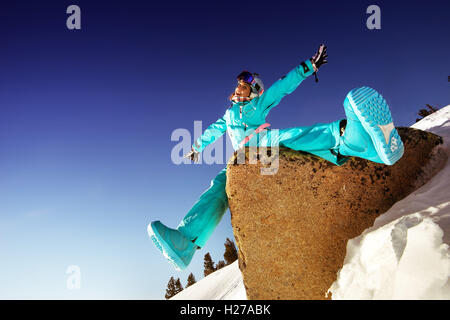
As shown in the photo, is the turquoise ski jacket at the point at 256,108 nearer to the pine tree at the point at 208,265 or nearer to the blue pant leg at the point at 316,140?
the blue pant leg at the point at 316,140

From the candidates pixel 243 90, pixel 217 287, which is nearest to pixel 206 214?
pixel 243 90

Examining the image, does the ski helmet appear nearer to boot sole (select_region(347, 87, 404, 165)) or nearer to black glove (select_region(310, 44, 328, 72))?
black glove (select_region(310, 44, 328, 72))

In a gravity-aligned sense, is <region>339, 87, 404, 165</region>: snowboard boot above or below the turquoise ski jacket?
below

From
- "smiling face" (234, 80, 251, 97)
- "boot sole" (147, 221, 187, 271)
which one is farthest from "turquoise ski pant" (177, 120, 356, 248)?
"smiling face" (234, 80, 251, 97)

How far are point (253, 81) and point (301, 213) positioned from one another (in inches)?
71.8

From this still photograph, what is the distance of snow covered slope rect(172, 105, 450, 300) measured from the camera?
1347 millimetres

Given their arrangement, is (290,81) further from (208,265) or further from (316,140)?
(208,265)

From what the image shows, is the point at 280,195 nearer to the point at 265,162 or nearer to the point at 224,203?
the point at 265,162

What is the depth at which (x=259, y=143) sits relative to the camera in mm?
2881

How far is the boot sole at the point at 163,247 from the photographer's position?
238 centimetres

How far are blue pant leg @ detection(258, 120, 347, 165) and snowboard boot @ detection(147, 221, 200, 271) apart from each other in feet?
4.48

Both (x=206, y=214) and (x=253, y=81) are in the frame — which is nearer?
(x=206, y=214)

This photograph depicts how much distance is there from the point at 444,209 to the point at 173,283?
33677 mm
